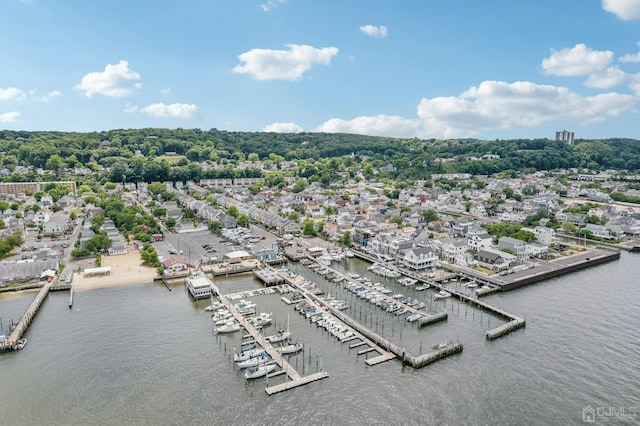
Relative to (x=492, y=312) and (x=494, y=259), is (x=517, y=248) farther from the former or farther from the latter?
(x=492, y=312)

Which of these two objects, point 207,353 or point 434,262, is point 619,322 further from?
point 207,353

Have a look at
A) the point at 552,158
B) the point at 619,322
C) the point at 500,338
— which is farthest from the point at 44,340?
the point at 552,158

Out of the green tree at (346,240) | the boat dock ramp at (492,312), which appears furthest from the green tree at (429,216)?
the boat dock ramp at (492,312)

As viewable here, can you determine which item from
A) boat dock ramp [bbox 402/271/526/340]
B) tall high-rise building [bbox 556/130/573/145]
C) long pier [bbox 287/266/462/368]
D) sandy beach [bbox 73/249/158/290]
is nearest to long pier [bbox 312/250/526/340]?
boat dock ramp [bbox 402/271/526/340]

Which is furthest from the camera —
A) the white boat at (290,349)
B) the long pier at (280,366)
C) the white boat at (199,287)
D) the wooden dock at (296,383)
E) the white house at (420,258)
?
the white house at (420,258)

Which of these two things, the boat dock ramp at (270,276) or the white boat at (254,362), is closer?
the white boat at (254,362)

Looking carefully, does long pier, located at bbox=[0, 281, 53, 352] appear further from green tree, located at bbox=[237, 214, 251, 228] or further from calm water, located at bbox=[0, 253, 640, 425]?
green tree, located at bbox=[237, 214, 251, 228]

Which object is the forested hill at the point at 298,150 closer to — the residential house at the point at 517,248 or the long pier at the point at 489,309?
the residential house at the point at 517,248

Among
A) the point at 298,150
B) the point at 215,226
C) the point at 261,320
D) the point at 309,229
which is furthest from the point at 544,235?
the point at 298,150
